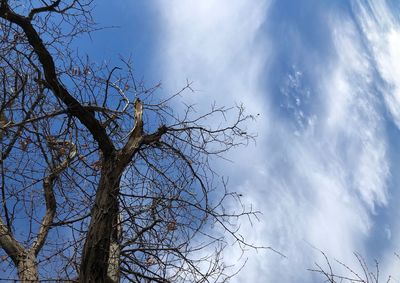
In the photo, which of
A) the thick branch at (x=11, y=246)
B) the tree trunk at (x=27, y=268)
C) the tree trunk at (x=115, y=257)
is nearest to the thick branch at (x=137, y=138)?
the tree trunk at (x=115, y=257)

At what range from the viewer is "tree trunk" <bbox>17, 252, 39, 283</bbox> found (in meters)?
5.55

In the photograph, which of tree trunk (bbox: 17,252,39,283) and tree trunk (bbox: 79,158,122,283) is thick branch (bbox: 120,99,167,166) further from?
tree trunk (bbox: 17,252,39,283)

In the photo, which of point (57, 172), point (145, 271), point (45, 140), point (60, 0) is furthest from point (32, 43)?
point (145, 271)

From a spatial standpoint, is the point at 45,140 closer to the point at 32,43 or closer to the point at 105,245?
the point at 32,43

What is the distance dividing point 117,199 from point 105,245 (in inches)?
27.5

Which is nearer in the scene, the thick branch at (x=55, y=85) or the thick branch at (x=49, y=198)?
the thick branch at (x=55, y=85)

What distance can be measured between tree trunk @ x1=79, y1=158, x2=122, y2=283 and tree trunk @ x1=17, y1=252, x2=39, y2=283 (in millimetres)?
1243

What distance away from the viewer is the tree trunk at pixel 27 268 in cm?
555

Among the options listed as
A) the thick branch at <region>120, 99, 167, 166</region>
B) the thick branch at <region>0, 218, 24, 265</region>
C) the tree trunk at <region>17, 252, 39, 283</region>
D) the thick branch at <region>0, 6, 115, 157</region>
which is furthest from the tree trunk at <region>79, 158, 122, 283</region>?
the thick branch at <region>0, 218, 24, 265</region>

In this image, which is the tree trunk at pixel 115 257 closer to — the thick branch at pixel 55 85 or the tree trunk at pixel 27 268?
the thick branch at pixel 55 85

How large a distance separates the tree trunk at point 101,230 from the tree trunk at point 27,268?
4.08 feet

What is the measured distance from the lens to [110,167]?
521 cm

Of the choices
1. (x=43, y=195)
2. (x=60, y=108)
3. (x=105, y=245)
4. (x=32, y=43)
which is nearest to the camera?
(x=105, y=245)

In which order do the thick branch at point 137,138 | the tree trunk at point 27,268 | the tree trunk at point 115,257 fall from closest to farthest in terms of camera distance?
1. the tree trunk at point 115,257
2. the thick branch at point 137,138
3. the tree trunk at point 27,268
